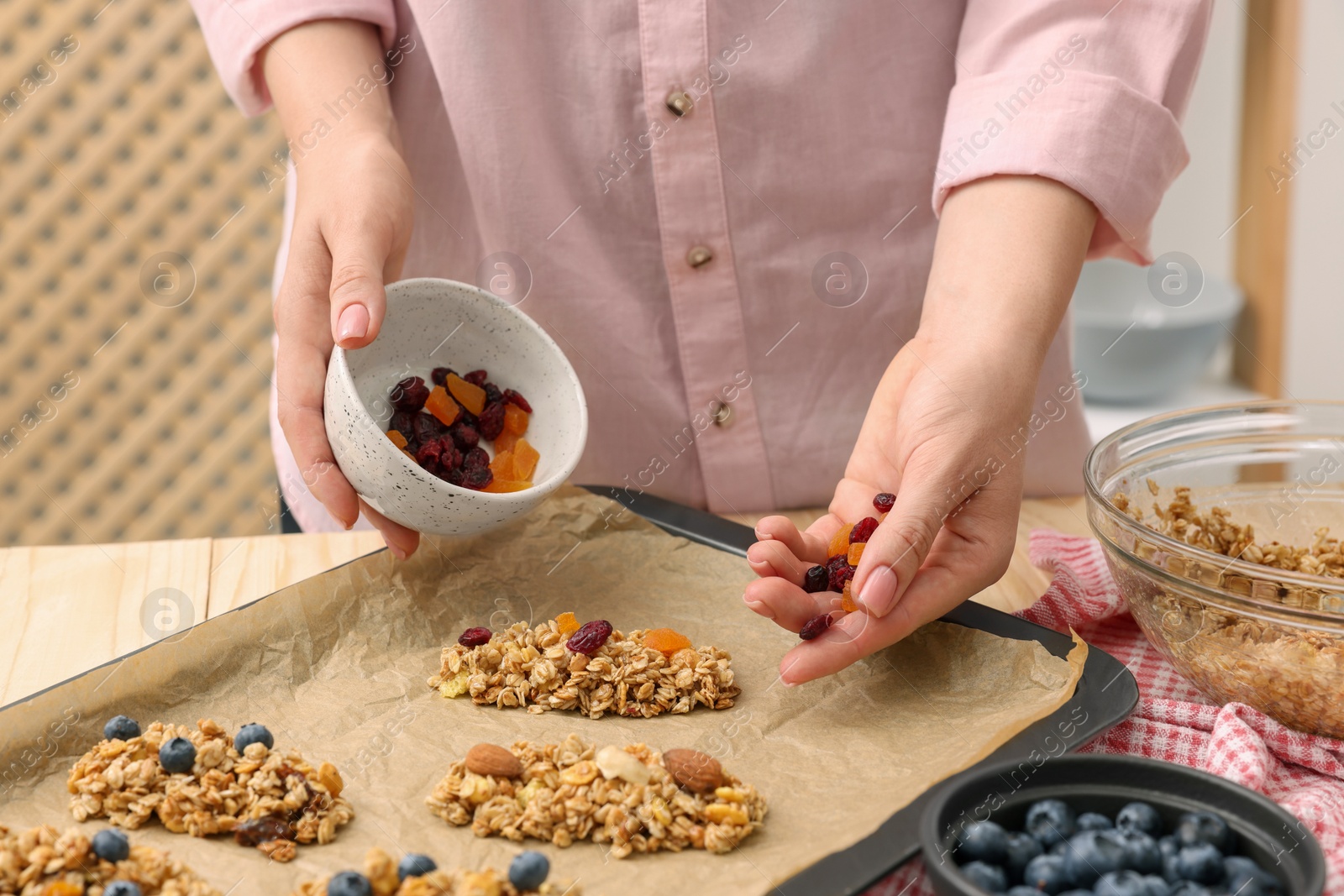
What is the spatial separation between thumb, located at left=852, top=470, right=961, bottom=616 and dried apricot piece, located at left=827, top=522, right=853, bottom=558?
0.11 meters

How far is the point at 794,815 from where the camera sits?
767 millimetres

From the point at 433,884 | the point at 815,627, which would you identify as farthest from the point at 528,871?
the point at 815,627

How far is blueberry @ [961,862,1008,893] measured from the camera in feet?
1.95

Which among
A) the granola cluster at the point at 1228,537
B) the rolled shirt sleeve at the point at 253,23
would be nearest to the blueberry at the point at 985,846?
the granola cluster at the point at 1228,537

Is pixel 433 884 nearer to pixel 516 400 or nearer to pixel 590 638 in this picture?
pixel 590 638

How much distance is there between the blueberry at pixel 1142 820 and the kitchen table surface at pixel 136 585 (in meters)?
0.42

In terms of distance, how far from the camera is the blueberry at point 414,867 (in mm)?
689

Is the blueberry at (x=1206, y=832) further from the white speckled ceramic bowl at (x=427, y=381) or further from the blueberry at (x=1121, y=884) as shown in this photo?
the white speckled ceramic bowl at (x=427, y=381)

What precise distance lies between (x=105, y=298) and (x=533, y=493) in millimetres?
2682

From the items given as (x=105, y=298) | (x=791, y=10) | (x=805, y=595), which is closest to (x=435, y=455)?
(x=805, y=595)

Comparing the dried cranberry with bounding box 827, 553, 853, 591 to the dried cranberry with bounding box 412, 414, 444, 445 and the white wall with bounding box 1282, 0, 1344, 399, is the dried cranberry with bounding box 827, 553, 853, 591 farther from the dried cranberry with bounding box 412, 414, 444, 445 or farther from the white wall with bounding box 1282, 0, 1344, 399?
the white wall with bounding box 1282, 0, 1344, 399

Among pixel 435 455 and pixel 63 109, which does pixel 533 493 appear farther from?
pixel 63 109

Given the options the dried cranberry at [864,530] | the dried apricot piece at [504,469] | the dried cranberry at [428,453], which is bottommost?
the dried cranberry at [864,530]

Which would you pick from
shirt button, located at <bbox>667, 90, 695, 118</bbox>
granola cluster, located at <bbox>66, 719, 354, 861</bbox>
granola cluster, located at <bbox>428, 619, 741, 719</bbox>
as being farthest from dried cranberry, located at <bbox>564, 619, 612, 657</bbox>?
shirt button, located at <bbox>667, 90, 695, 118</bbox>
